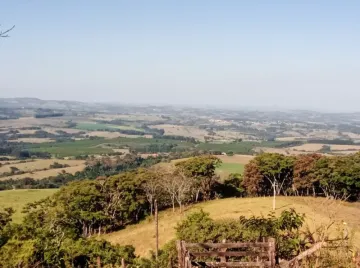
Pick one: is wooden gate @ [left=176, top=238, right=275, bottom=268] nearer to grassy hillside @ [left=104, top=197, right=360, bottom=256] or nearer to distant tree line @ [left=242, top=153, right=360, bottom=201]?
grassy hillside @ [left=104, top=197, right=360, bottom=256]

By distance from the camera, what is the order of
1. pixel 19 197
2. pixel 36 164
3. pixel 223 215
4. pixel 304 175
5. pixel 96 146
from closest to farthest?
1. pixel 223 215
2. pixel 304 175
3. pixel 19 197
4. pixel 36 164
5. pixel 96 146

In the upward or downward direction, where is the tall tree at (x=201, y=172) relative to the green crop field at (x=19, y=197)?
upward

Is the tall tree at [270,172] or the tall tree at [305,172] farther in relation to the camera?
the tall tree at [270,172]

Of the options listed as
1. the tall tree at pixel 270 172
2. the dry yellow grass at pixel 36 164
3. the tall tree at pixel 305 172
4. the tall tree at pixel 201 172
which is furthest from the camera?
the dry yellow grass at pixel 36 164

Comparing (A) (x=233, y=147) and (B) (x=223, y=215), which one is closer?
(B) (x=223, y=215)

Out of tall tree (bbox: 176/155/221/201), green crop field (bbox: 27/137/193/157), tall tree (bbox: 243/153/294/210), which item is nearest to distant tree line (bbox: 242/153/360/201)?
tall tree (bbox: 243/153/294/210)

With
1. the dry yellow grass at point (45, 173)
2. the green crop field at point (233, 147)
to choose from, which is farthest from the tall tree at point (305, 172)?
the green crop field at point (233, 147)

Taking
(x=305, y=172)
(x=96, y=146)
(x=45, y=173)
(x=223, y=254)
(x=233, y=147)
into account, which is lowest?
(x=96, y=146)

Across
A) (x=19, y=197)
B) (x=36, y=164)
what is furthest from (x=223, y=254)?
(x=36, y=164)

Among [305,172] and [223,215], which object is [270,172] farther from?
[223,215]

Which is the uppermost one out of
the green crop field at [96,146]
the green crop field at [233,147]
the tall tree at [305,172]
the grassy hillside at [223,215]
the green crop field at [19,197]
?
the tall tree at [305,172]

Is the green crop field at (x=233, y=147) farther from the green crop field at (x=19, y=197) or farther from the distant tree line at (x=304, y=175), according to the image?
the distant tree line at (x=304, y=175)

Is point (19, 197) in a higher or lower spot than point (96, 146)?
higher

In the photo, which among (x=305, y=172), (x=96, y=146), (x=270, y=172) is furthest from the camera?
(x=96, y=146)
